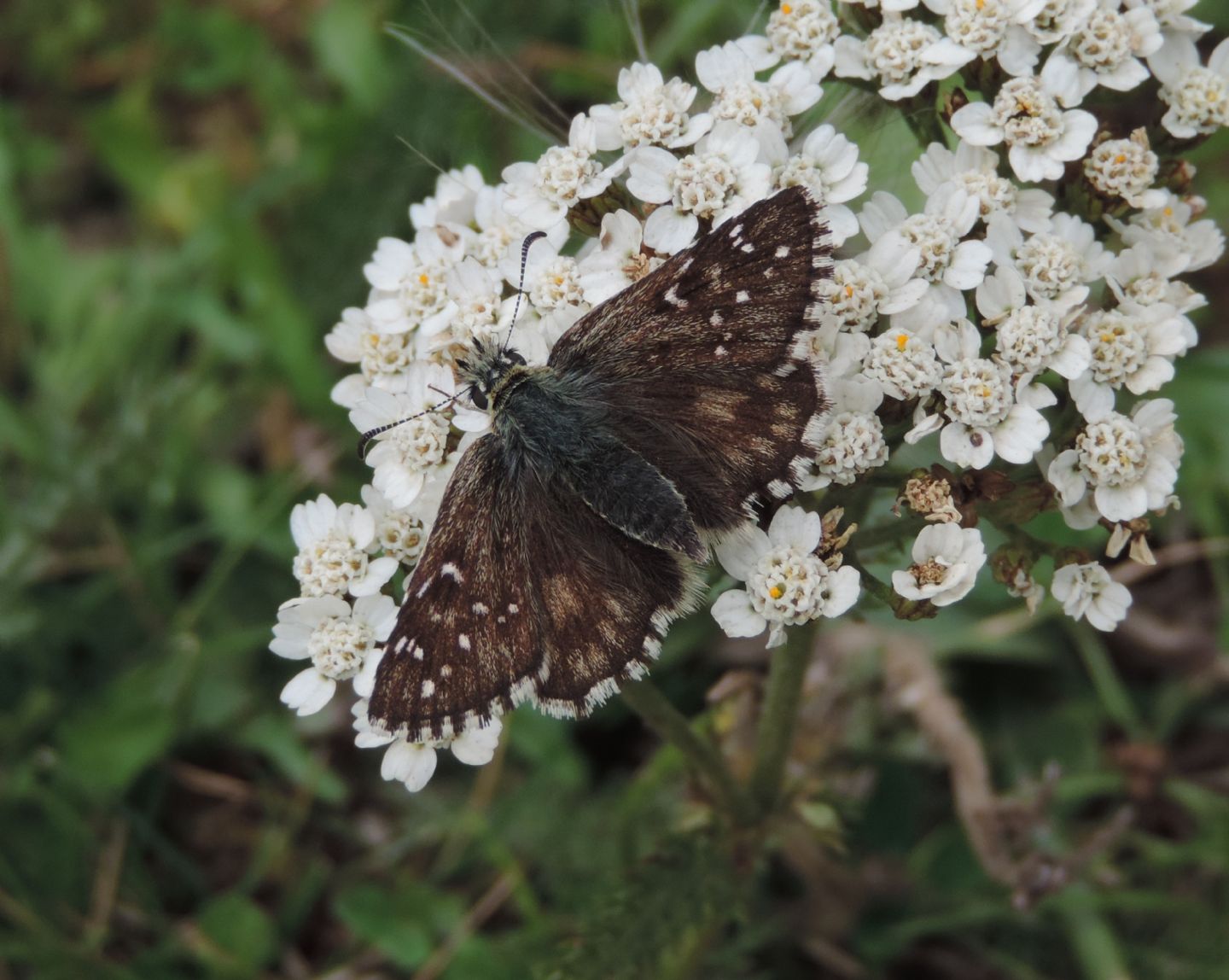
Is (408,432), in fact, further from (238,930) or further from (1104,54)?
(238,930)

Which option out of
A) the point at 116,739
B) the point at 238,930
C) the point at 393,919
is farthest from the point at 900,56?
the point at 238,930

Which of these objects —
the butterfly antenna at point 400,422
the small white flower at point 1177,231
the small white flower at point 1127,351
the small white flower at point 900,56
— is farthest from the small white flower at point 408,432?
the small white flower at point 1177,231

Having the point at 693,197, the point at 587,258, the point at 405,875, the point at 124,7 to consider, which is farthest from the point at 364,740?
the point at 124,7

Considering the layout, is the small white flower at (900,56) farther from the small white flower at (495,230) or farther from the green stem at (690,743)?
the green stem at (690,743)

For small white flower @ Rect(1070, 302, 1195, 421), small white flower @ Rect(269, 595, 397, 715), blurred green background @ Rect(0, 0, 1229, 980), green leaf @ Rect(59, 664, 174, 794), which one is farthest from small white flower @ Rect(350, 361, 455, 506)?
green leaf @ Rect(59, 664, 174, 794)

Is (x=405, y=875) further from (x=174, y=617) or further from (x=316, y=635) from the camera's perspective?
(x=316, y=635)

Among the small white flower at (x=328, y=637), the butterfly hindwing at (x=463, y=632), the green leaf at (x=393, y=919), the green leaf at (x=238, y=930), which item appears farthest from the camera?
the green leaf at (x=238, y=930)

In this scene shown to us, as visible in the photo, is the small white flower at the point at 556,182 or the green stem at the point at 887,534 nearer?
the green stem at the point at 887,534
